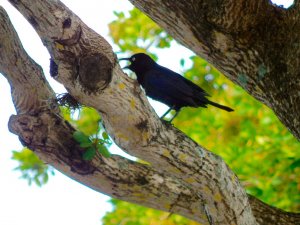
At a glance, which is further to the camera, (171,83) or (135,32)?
(135,32)

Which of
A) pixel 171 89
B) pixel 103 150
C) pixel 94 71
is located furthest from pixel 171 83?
pixel 94 71

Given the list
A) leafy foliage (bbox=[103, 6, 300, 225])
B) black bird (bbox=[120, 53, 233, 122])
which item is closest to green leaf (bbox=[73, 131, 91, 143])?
black bird (bbox=[120, 53, 233, 122])

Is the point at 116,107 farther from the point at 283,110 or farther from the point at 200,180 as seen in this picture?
the point at 283,110

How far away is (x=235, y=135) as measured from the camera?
10055 millimetres

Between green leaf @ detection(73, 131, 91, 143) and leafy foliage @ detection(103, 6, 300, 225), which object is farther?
leafy foliage @ detection(103, 6, 300, 225)

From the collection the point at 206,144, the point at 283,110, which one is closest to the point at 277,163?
the point at 206,144

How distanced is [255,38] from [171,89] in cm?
139

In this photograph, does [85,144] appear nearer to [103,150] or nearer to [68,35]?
[103,150]

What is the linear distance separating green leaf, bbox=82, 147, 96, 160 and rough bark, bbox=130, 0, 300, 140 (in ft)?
3.38

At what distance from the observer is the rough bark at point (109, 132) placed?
13.6ft

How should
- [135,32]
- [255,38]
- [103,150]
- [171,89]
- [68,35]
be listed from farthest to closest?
[135,32] → [171,89] → [255,38] → [103,150] → [68,35]

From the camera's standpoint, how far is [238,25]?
4824 mm

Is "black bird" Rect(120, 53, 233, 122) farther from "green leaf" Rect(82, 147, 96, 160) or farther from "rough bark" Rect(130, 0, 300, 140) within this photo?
"green leaf" Rect(82, 147, 96, 160)

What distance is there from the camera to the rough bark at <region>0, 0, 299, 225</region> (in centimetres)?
416
